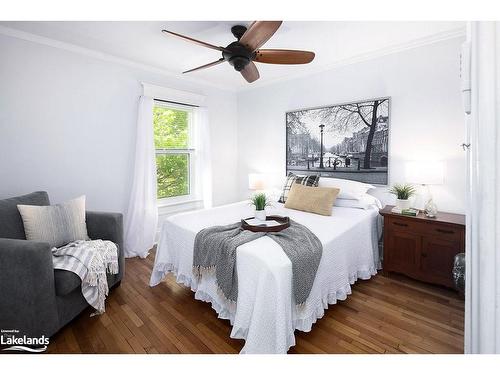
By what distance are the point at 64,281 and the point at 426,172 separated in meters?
3.13

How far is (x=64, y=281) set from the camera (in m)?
1.78

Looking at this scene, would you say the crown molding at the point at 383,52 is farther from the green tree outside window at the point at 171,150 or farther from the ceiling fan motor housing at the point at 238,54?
the ceiling fan motor housing at the point at 238,54

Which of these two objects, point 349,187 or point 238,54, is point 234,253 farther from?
point 349,187

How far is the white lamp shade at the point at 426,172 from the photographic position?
8.04 ft

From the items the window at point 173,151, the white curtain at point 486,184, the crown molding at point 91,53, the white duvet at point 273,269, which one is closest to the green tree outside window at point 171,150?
the window at point 173,151

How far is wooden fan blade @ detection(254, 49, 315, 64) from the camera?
2.12 m

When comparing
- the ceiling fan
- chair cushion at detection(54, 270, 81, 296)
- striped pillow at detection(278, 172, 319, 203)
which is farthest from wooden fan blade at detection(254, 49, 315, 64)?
chair cushion at detection(54, 270, 81, 296)

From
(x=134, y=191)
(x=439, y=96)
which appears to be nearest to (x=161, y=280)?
(x=134, y=191)

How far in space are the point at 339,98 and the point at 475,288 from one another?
2.99 meters

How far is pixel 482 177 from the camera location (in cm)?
77

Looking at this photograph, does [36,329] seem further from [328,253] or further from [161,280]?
[328,253]

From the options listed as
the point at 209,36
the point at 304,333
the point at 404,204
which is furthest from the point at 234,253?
the point at 209,36

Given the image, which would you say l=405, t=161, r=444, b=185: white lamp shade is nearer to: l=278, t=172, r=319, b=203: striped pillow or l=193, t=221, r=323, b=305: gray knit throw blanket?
l=278, t=172, r=319, b=203: striped pillow

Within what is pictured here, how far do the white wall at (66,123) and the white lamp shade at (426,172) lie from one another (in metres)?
3.23
